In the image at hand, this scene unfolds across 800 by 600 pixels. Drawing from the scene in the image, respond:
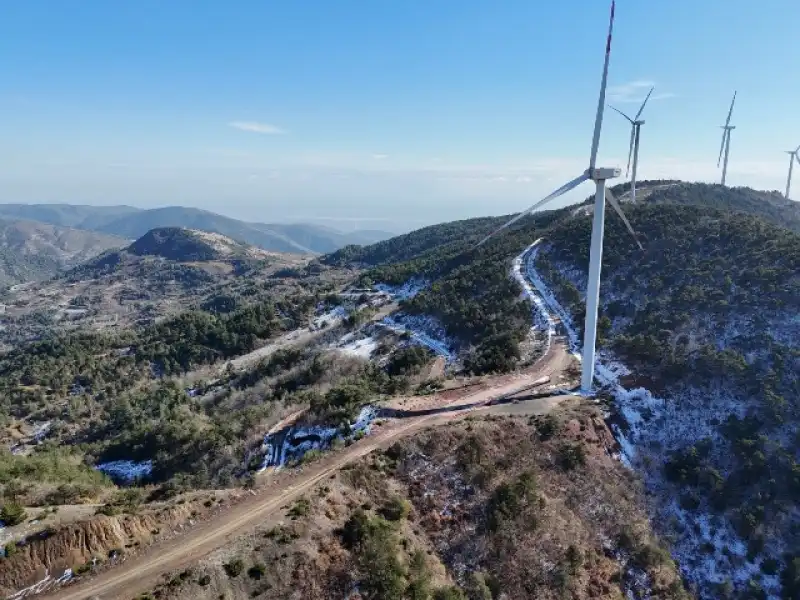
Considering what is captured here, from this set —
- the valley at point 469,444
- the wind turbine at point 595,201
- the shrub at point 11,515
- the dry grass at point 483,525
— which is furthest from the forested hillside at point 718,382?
the shrub at point 11,515

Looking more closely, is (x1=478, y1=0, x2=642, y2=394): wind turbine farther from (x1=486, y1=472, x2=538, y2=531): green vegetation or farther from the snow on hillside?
(x1=486, y1=472, x2=538, y2=531): green vegetation

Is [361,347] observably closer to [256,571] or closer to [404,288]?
[404,288]

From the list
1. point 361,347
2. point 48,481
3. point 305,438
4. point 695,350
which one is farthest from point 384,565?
point 361,347

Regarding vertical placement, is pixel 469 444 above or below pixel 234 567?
above

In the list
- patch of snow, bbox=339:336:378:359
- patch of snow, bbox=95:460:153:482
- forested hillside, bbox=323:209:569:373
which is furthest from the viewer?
patch of snow, bbox=339:336:378:359

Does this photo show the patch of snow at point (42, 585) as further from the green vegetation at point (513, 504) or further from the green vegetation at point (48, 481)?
the green vegetation at point (513, 504)

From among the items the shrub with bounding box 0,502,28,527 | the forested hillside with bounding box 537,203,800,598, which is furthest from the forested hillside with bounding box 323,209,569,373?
the shrub with bounding box 0,502,28,527
